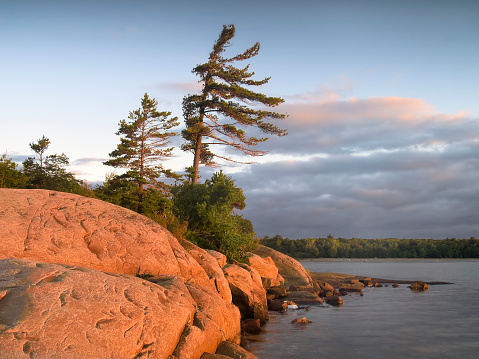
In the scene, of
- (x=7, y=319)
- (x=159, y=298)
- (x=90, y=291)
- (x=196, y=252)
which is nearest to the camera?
(x=7, y=319)

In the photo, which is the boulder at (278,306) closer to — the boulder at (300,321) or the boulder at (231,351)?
the boulder at (300,321)

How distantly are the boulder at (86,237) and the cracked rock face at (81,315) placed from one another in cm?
178

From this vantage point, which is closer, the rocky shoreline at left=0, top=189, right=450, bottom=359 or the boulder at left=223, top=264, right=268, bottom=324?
the rocky shoreline at left=0, top=189, right=450, bottom=359

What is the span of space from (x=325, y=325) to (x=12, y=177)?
731 inches

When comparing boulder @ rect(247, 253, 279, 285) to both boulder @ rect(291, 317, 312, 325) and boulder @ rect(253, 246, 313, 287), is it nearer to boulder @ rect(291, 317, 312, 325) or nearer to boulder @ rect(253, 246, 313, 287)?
boulder @ rect(253, 246, 313, 287)

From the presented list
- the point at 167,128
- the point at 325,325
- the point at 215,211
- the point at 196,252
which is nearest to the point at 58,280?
the point at 196,252

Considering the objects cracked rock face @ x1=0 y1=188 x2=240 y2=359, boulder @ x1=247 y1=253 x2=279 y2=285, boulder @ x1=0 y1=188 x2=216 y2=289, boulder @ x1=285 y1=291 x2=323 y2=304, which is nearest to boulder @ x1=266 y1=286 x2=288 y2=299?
boulder @ x1=285 y1=291 x2=323 y2=304

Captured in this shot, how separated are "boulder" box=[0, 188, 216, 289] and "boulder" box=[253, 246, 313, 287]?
625 inches

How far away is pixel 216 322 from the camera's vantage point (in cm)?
957

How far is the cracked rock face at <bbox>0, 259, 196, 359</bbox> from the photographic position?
6328 millimetres

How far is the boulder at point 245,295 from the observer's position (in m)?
15.0

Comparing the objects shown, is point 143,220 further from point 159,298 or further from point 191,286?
point 159,298

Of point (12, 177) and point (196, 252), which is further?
point (12, 177)

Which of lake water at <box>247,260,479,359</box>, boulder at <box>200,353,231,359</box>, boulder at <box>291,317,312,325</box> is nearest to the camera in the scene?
boulder at <box>200,353,231,359</box>
